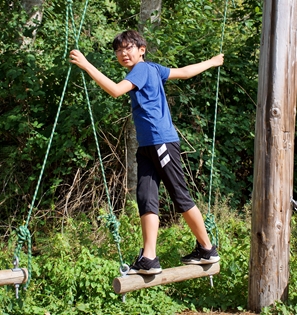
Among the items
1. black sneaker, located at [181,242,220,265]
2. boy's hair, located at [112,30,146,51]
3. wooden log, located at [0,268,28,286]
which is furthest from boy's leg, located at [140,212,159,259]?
boy's hair, located at [112,30,146,51]

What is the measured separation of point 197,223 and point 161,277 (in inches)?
19.2

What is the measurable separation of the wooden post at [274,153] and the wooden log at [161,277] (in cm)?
63

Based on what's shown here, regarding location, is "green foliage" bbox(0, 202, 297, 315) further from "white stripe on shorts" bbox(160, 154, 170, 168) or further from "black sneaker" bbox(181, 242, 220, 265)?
"white stripe on shorts" bbox(160, 154, 170, 168)

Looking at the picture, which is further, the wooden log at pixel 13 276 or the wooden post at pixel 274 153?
the wooden post at pixel 274 153

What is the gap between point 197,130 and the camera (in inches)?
298

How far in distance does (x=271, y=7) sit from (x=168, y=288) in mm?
2635

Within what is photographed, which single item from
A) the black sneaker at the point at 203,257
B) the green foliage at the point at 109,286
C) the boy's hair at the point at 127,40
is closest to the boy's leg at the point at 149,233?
the black sneaker at the point at 203,257

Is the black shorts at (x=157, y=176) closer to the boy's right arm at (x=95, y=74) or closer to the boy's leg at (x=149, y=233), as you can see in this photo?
the boy's leg at (x=149, y=233)

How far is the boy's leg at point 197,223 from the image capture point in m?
4.05

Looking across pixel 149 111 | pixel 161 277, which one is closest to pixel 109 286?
pixel 161 277

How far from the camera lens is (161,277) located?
Result: 3881 mm

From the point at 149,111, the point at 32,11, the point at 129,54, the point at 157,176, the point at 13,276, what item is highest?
the point at 32,11

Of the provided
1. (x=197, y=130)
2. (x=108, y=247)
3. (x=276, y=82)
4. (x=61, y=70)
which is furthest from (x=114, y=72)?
(x=276, y=82)

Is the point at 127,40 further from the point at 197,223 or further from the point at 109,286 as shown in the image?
the point at 109,286
